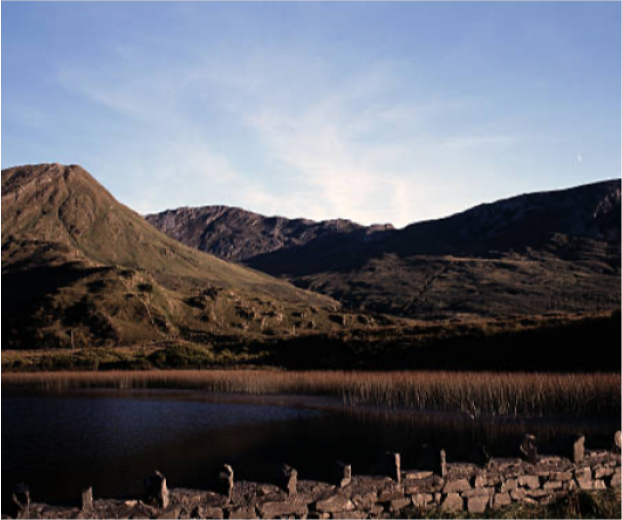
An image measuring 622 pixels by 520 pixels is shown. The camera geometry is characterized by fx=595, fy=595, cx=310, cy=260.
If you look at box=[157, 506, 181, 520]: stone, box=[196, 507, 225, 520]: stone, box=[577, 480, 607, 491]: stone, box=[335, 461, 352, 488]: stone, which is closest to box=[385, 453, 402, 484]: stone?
box=[335, 461, 352, 488]: stone

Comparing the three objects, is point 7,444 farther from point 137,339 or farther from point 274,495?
point 137,339

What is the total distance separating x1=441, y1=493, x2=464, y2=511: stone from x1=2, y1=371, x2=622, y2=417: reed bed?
20.0 meters

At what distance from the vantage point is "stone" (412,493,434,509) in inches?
476

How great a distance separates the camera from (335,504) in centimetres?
1155

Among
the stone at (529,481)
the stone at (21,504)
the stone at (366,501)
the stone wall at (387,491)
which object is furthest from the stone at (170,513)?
the stone at (529,481)

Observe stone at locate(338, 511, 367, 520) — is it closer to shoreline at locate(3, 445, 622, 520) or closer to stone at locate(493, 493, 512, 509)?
shoreline at locate(3, 445, 622, 520)

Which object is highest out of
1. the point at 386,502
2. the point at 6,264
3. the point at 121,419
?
the point at 6,264

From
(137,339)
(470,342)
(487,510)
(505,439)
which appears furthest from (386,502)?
(137,339)

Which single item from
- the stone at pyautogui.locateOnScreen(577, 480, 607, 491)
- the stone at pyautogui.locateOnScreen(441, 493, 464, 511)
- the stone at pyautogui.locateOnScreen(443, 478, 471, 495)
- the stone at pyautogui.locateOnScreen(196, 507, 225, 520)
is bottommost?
the stone at pyautogui.locateOnScreen(577, 480, 607, 491)

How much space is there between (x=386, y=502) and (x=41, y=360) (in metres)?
79.6

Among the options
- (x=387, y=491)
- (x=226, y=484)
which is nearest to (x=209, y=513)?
(x=226, y=484)

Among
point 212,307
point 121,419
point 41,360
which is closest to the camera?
point 121,419

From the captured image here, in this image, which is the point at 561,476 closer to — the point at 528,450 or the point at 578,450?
the point at 578,450

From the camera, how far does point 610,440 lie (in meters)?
14.5
